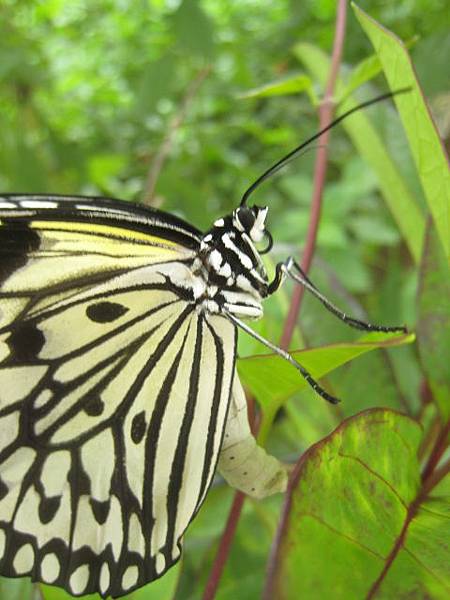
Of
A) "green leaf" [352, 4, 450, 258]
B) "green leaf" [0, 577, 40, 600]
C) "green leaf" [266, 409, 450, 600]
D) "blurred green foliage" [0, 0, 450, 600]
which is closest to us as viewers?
"green leaf" [266, 409, 450, 600]

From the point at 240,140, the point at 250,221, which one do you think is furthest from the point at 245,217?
the point at 240,140

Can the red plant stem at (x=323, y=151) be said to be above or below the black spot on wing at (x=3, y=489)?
above

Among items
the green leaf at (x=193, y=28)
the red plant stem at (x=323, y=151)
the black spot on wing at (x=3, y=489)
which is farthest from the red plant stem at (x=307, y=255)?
the green leaf at (x=193, y=28)

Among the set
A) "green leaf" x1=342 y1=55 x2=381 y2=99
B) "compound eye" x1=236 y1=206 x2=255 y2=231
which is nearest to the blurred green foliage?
"green leaf" x1=342 y1=55 x2=381 y2=99

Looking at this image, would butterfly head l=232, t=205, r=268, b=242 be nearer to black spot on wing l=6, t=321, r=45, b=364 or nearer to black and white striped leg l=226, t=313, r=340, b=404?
black and white striped leg l=226, t=313, r=340, b=404

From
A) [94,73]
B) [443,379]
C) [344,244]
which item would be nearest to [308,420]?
[443,379]

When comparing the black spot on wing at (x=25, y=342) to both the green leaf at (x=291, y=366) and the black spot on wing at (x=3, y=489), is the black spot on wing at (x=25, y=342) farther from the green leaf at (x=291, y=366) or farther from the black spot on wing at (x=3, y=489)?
the green leaf at (x=291, y=366)

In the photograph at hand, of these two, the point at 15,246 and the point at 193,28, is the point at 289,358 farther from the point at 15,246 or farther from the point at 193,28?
the point at 193,28

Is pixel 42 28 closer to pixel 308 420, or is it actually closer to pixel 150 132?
pixel 150 132
